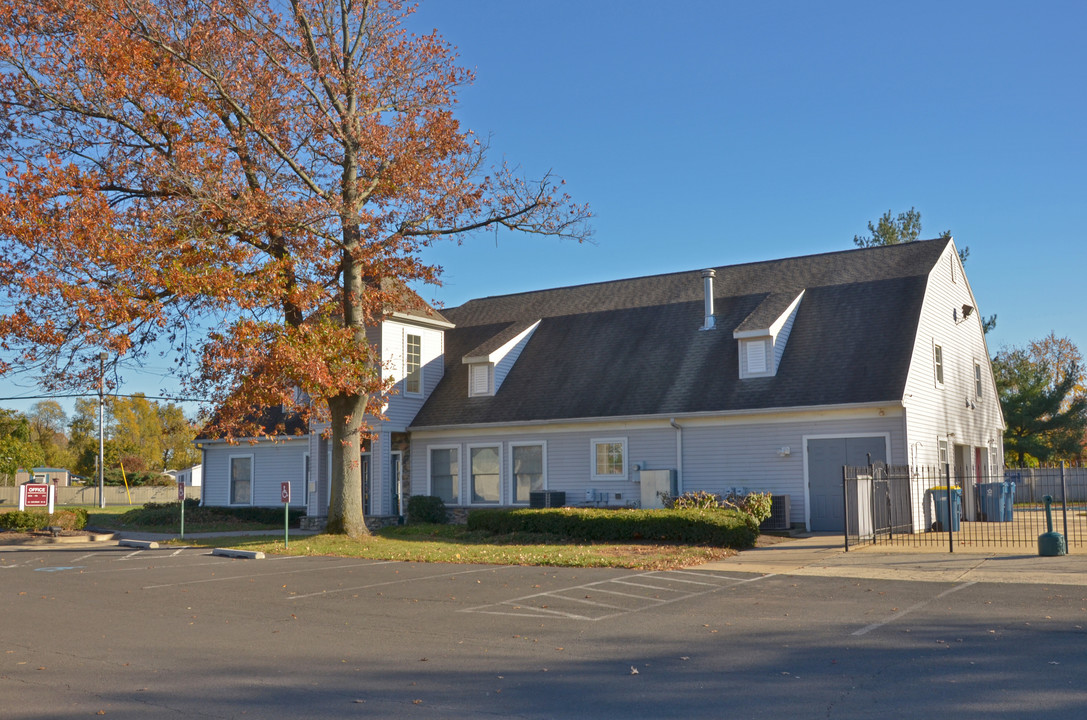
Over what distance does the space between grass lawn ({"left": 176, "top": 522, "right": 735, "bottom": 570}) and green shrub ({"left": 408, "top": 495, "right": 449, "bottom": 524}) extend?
272 centimetres

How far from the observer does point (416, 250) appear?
888 inches

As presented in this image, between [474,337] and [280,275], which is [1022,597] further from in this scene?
[474,337]

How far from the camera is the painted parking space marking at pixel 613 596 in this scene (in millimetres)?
11523

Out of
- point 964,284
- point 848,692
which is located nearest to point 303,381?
point 848,692

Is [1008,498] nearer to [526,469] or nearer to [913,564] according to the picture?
[913,564]

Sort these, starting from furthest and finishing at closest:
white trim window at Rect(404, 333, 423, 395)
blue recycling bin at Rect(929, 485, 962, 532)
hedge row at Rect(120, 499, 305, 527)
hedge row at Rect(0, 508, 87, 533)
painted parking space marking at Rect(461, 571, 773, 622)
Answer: hedge row at Rect(120, 499, 305, 527), white trim window at Rect(404, 333, 423, 395), hedge row at Rect(0, 508, 87, 533), blue recycling bin at Rect(929, 485, 962, 532), painted parking space marking at Rect(461, 571, 773, 622)

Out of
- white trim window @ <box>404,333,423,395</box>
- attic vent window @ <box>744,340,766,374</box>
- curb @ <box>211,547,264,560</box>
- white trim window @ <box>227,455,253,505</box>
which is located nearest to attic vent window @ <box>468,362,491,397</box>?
white trim window @ <box>404,333,423,395</box>

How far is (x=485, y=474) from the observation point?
1097 inches

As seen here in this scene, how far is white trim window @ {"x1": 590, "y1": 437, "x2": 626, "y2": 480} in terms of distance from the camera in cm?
2536

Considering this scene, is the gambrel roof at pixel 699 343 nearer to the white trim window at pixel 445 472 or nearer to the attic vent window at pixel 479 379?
the attic vent window at pixel 479 379

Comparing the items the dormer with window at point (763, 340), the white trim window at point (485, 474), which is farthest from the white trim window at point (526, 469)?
the dormer with window at point (763, 340)

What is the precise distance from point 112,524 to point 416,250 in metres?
17.3

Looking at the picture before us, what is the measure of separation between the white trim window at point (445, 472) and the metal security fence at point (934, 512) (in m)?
12.5

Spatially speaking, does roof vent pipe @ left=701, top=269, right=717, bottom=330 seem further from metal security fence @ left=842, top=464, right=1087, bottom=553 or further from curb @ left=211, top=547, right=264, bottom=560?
curb @ left=211, top=547, right=264, bottom=560
